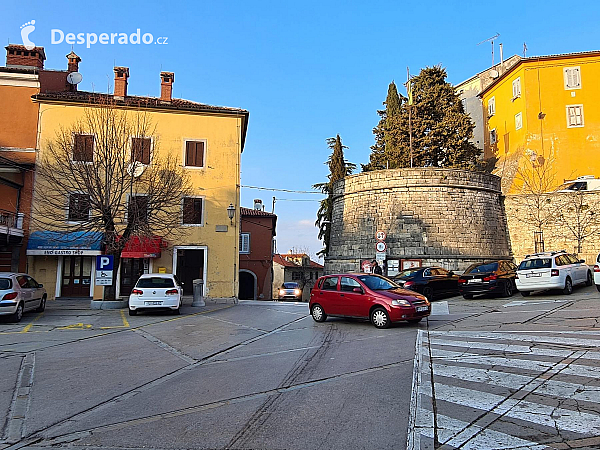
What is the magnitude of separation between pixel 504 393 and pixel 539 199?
29.4 meters

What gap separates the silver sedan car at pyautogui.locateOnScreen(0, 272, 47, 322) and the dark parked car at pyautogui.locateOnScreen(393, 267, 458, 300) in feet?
45.8

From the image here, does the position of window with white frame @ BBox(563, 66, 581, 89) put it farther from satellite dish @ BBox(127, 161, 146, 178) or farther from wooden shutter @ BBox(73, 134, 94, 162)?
wooden shutter @ BBox(73, 134, 94, 162)

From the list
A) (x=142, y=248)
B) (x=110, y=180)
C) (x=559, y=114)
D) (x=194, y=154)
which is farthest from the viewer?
(x=559, y=114)

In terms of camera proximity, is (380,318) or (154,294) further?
(154,294)

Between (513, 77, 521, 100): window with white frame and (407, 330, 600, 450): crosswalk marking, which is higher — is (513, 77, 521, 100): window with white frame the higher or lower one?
the higher one

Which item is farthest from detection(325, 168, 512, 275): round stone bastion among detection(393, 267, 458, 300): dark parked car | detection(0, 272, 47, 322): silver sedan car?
detection(0, 272, 47, 322): silver sedan car

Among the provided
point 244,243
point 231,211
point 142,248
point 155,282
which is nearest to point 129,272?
point 142,248

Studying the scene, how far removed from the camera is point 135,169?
2048 cm

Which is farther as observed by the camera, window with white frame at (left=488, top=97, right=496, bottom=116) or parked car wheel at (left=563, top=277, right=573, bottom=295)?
window with white frame at (left=488, top=97, right=496, bottom=116)

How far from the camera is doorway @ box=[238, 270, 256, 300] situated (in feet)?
125

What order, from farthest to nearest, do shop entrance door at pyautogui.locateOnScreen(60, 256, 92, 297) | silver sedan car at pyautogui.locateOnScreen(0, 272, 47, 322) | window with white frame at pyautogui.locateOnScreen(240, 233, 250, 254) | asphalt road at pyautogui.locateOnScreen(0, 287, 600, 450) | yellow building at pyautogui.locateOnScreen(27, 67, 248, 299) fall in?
window with white frame at pyautogui.locateOnScreen(240, 233, 250, 254) → shop entrance door at pyautogui.locateOnScreen(60, 256, 92, 297) → yellow building at pyautogui.locateOnScreen(27, 67, 248, 299) → silver sedan car at pyautogui.locateOnScreen(0, 272, 47, 322) → asphalt road at pyautogui.locateOnScreen(0, 287, 600, 450)

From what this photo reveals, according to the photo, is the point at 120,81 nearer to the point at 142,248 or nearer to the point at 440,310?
the point at 142,248

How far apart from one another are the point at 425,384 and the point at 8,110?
25024mm

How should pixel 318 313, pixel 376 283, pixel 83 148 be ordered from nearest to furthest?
pixel 376 283
pixel 318 313
pixel 83 148
